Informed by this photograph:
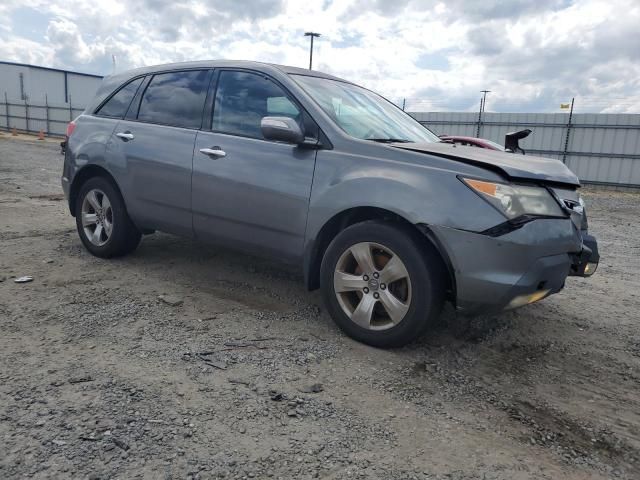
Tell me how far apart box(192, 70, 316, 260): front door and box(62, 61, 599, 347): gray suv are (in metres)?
0.01

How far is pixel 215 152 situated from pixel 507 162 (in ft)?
6.87

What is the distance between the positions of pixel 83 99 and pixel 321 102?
169 ft

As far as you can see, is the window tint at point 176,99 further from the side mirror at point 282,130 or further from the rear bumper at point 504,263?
the rear bumper at point 504,263

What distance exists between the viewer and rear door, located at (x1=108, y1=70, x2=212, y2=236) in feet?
13.4

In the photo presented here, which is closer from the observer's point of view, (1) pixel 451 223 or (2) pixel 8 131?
(1) pixel 451 223

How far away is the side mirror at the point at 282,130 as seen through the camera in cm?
332

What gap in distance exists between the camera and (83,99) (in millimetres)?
→ 48281

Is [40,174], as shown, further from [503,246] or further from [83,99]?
[83,99]

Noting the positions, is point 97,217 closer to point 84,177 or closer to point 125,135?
point 84,177

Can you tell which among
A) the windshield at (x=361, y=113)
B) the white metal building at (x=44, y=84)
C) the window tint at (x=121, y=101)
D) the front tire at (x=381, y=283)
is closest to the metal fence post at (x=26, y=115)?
the white metal building at (x=44, y=84)

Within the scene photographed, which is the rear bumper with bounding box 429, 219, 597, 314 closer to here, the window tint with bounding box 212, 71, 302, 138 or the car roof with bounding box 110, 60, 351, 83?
the window tint with bounding box 212, 71, 302, 138

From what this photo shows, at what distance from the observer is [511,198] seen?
2.83m

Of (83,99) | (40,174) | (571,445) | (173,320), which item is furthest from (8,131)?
(571,445)

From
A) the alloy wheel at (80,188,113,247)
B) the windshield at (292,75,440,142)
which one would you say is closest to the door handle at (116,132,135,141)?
the alloy wheel at (80,188,113,247)
